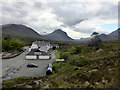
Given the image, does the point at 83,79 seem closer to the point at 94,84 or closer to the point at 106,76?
the point at 94,84

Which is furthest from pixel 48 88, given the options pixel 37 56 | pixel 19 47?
pixel 19 47

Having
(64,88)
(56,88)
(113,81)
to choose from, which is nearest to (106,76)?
(113,81)

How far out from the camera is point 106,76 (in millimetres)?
15172

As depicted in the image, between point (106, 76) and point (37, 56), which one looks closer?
point (106, 76)

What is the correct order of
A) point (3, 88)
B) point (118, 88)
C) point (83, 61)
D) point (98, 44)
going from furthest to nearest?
1. point (98, 44)
2. point (83, 61)
3. point (3, 88)
4. point (118, 88)

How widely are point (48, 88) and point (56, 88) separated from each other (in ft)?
4.38

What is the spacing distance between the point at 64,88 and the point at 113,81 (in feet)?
27.9

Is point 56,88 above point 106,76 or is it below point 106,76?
below

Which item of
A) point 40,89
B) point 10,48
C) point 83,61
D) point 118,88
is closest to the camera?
point 118,88

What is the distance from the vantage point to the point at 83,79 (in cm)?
1554

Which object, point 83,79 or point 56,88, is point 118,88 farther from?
point 56,88

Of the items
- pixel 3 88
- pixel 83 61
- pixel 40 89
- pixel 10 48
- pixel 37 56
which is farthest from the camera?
pixel 10 48

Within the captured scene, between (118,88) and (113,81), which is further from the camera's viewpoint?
(113,81)

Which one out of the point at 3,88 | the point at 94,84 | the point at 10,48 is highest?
the point at 10,48
